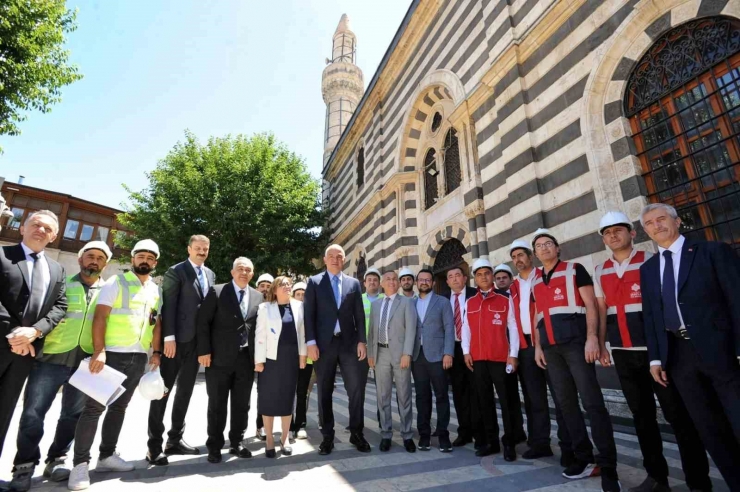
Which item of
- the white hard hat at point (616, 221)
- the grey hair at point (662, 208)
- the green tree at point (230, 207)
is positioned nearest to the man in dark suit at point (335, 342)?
the white hard hat at point (616, 221)

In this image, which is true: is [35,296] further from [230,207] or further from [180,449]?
[230,207]

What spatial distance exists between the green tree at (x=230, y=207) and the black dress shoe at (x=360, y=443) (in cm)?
1112

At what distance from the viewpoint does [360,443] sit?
12.3 feet

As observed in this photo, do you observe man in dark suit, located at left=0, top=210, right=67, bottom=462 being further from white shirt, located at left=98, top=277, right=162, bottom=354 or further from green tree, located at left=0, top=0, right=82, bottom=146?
green tree, located at left=0, top=0, right=82, bottom=146

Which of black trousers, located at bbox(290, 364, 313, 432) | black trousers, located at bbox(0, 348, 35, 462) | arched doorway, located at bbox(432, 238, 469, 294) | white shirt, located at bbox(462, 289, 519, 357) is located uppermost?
arched doorway, located at bbox(432, 238, 469, 294)

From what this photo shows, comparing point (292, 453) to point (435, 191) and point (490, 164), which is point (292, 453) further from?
point (435, 191)

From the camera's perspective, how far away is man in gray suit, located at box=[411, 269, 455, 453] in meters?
3.91

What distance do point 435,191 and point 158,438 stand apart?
8923 millimetres

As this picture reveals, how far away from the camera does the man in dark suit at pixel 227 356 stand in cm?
357

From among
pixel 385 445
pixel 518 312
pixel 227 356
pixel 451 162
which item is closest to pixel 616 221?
pixel 518 312

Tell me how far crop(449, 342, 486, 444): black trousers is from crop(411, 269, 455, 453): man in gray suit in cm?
29

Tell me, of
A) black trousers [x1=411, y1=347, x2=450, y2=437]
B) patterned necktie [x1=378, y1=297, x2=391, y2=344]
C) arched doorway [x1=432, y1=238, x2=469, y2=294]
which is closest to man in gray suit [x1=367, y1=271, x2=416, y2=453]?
patterned necktie [x1=378, y1=297, x2=391, y2=344]

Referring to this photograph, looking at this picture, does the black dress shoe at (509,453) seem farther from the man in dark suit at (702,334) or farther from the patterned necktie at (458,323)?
the man in dark suit at (702,334)

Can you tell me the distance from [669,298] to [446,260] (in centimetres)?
700
